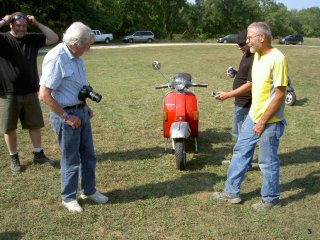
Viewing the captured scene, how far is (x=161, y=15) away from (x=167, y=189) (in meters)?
51.7

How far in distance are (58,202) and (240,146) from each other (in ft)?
6.63

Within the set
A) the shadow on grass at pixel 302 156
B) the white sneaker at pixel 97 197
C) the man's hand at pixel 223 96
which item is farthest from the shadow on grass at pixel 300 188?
the white sneaker at pixel 97 197

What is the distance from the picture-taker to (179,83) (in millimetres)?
5312

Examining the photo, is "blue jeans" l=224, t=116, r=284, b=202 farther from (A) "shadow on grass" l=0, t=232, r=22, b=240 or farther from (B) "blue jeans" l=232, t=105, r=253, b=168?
(A) "shadow on grass" l=0, t=232, r=22, b=240

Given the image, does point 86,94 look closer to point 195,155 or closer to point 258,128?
point 258,128

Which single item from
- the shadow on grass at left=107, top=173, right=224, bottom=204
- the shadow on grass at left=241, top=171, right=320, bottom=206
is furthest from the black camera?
the shadow on grass at left=241, top=171, right=320, bottom=206

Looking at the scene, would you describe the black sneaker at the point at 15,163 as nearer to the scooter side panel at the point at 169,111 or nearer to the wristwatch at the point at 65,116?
the wristwatch at the point at 65,116

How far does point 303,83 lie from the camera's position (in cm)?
1166

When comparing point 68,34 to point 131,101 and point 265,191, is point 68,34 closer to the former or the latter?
point 265,191

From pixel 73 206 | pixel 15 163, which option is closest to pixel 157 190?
pixel 73 206

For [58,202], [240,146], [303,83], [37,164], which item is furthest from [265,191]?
[303,83]

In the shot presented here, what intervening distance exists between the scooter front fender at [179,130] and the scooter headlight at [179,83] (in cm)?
53

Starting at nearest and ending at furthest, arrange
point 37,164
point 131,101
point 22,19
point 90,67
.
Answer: point 22,19 → point 37,164 → point 131,101 → point 90,67

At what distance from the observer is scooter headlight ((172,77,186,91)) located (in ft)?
17.3
